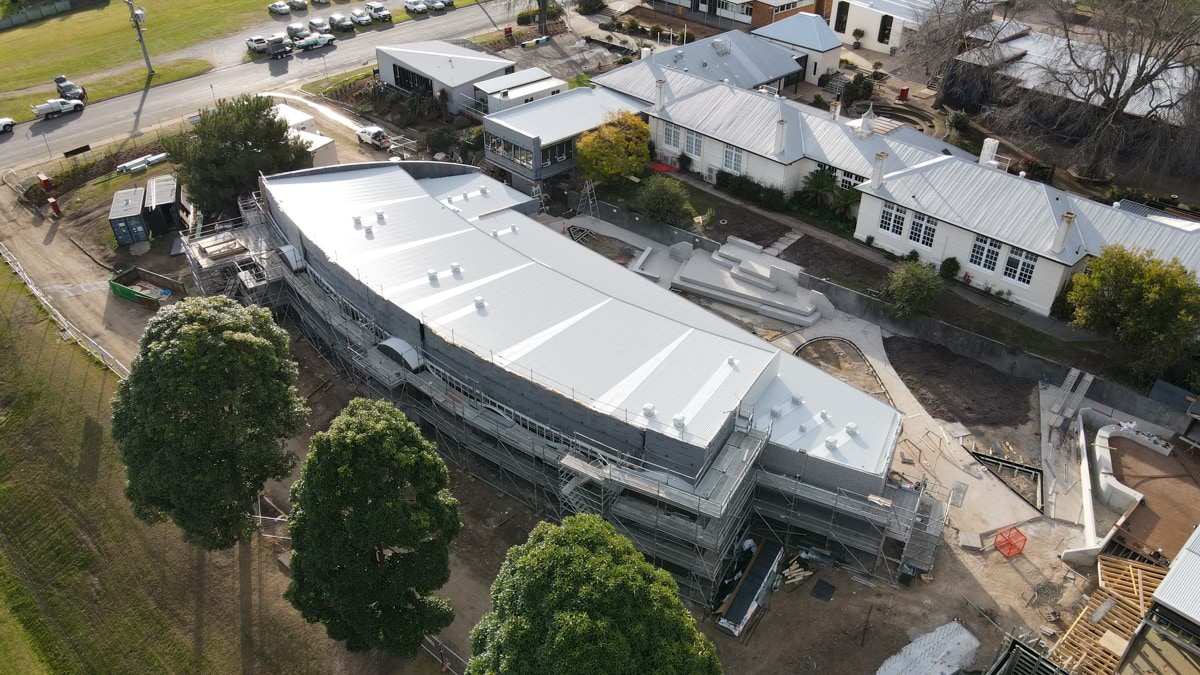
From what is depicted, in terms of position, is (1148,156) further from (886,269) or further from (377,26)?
(377,26)

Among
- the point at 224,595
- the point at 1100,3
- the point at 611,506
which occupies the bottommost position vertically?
the point at 224,595

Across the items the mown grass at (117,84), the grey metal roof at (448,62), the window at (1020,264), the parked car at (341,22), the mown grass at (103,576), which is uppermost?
the grey metal roof at (448,62)

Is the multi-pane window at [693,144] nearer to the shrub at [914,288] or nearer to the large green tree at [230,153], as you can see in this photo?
the shrub at [914,288]

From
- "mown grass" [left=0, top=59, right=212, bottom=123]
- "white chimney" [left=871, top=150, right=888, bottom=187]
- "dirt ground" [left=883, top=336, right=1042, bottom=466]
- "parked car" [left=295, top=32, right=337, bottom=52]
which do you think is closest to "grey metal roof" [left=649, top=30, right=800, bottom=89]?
"white chimney" [left=871, top=150, right=888, bottom=187]

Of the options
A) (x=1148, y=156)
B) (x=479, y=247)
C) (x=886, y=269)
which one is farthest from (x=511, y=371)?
(x=1148, y=156)

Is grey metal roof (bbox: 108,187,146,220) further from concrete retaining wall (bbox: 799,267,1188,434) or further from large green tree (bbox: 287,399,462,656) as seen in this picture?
concrete retaining wall (bbox: 799,267,1188,434)

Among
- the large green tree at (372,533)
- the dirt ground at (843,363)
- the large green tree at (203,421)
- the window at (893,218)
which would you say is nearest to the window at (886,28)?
the window at (893,218)
